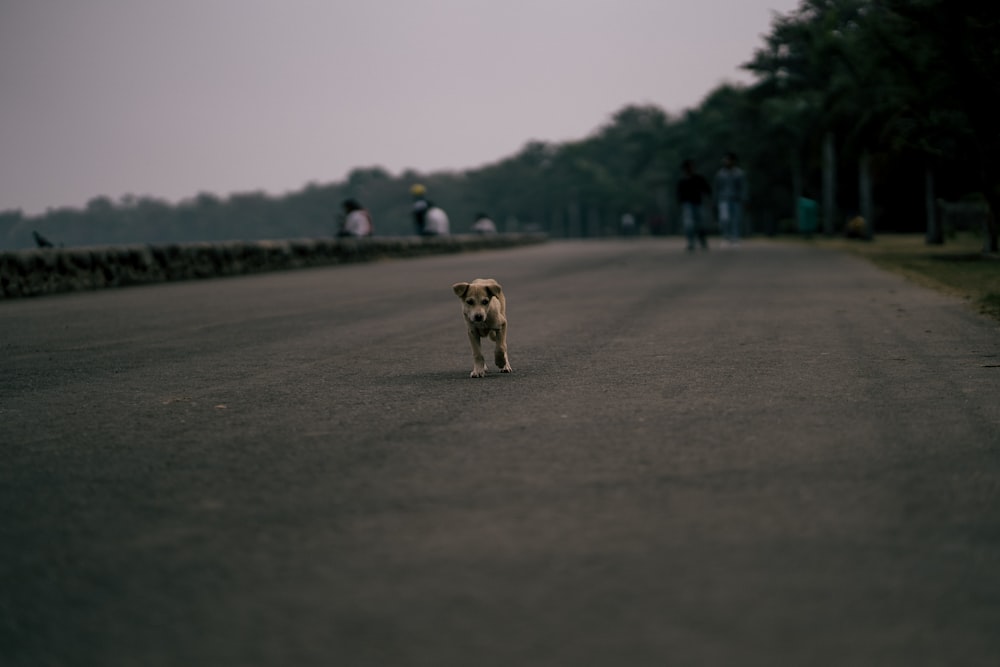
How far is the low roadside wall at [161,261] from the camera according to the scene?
1644cm

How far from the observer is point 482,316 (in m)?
6.68

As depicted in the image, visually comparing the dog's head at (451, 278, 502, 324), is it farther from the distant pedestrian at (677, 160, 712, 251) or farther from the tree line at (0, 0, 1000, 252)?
the distant pedestrian at (677, 160, 712, 251)

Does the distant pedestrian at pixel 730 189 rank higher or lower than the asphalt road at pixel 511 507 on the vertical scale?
higher

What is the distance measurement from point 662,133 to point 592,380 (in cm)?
10282

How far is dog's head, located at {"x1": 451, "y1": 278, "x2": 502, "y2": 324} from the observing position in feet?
21.9

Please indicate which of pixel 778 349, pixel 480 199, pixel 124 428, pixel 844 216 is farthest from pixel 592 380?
pixel 480 199

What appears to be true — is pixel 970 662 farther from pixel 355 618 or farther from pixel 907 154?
pixel 907 154

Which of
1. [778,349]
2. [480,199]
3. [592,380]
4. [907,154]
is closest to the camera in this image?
[592,380]

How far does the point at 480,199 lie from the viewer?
15800 cm

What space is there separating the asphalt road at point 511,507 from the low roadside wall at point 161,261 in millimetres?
8802

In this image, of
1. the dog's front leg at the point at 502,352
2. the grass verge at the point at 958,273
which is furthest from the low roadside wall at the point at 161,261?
the grass verge at the point at 958,273

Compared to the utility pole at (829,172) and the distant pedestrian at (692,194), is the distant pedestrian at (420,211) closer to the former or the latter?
the distant pedestrian at (692,194)

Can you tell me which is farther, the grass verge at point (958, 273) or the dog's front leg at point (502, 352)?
the grass verge at point (958, 273)

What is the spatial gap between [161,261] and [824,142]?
36.3m
